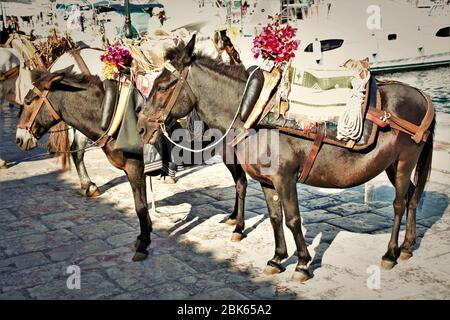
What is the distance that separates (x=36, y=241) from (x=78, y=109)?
2028 millimetres

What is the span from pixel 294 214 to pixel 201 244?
177 centimetres

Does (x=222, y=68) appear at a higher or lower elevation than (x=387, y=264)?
higher

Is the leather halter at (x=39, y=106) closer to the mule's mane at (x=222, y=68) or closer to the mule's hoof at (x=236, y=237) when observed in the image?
the mule's mane at (x=222, y=68)

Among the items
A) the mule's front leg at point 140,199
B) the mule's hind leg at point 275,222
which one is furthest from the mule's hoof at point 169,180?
the mule's hind leg at point 275,222

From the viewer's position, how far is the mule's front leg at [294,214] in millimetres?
5355

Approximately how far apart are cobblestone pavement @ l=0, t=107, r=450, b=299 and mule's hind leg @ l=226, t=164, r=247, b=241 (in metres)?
0.14

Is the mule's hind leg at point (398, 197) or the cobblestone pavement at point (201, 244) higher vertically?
the mule's hind leg at point (398, 197)

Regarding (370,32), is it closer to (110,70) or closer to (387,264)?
(110,70)

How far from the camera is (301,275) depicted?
18.4ft

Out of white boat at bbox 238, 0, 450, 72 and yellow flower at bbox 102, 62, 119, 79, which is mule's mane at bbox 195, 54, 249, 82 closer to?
yellow flower at bbox 102, 62, 119, 79

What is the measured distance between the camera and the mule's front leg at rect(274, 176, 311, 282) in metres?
5.36

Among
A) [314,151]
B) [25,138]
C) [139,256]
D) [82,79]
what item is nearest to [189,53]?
[314,151]

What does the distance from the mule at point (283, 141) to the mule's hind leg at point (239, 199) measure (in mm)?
1097
